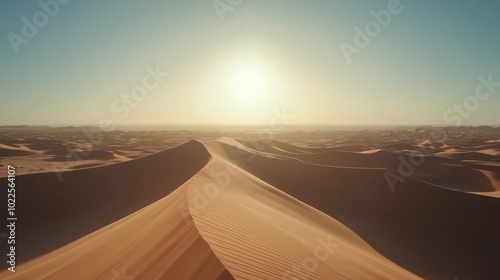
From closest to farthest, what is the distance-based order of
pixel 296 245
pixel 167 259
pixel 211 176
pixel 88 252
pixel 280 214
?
pixel 167 259 < pixel 296 245 < pixel 88 252 < pixel 280 214 < pixel 211 176

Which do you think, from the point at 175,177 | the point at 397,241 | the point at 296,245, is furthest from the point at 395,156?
the point at 296,245

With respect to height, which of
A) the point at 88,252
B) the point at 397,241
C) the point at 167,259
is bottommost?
the point at 397,241

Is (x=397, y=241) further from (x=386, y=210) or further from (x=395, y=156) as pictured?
(x=395, y=156)

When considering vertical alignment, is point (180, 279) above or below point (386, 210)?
above

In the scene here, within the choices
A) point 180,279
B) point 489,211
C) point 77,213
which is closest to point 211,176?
point 77,213

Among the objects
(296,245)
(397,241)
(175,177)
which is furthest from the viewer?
(175,177)

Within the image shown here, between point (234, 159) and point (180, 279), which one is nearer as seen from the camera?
point (180, 279)
